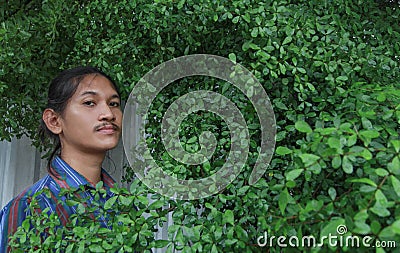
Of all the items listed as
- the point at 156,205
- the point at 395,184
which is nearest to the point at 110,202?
the point at 156,205

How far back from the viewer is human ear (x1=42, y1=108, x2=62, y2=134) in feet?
3.89

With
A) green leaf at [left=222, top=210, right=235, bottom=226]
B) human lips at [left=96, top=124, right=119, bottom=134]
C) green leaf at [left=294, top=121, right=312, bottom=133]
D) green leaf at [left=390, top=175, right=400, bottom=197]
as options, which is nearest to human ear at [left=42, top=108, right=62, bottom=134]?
human lips at [left=96, top=124, right=119, bottom=134]

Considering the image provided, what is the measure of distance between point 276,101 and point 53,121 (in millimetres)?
541

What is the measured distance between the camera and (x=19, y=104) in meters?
1.59

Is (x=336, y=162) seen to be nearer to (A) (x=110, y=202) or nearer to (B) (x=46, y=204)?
(A) (x=110, y=202)

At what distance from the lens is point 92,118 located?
1.10 m

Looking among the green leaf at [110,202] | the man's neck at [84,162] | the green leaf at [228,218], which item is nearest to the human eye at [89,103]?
the man's neck at [84,162]

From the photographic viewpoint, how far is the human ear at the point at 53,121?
119 centimetres

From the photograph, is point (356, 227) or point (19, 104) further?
point (19, 104)

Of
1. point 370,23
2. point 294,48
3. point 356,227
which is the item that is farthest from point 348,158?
point 370,23

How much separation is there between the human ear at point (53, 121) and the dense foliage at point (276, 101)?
0.51 ft

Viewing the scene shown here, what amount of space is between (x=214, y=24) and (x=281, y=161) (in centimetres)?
38

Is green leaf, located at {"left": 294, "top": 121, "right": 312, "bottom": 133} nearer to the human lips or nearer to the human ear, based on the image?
the human lips

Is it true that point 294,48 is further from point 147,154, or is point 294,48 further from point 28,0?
point 28,0
